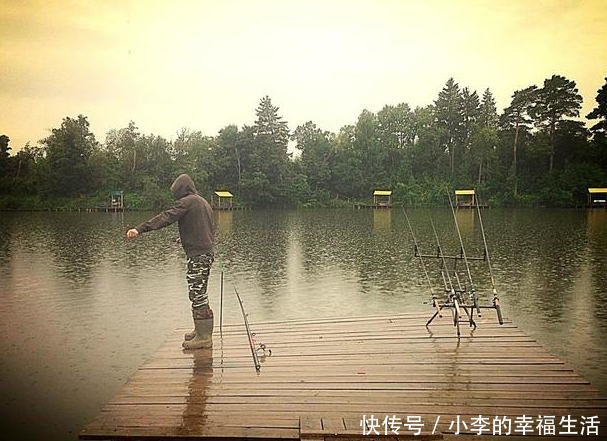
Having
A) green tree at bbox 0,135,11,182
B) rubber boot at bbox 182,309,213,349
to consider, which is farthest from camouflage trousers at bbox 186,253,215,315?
green tree at bbox 0,135,11,182

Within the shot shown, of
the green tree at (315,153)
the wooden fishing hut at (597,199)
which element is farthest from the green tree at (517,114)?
the green tree at (315,153)

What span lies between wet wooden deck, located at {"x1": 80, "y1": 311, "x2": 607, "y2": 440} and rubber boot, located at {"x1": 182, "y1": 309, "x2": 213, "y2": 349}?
83 mm

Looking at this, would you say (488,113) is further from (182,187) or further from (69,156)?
(182,187)

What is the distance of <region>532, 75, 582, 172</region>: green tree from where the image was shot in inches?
1305

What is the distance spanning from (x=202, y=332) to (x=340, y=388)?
155 cm

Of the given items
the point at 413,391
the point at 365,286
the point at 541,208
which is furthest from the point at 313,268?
the point at 541,208

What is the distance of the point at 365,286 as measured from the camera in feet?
32.7

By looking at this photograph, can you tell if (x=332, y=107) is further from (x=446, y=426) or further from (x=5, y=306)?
(x=446, y=426)

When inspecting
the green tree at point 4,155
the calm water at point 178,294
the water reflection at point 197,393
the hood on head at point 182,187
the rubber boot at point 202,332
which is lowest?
the calm water at point 178,294

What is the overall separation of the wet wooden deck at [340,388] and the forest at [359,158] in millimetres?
20351

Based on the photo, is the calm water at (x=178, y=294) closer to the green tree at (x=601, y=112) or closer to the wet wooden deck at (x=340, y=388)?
the wet wooden deck at (x=340, y=388)

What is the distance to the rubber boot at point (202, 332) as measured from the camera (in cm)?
459

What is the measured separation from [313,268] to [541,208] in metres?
30.1

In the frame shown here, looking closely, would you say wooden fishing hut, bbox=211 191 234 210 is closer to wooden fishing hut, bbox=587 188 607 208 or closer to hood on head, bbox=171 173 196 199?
wooden fishing hut, bbox=587 188 607 208
